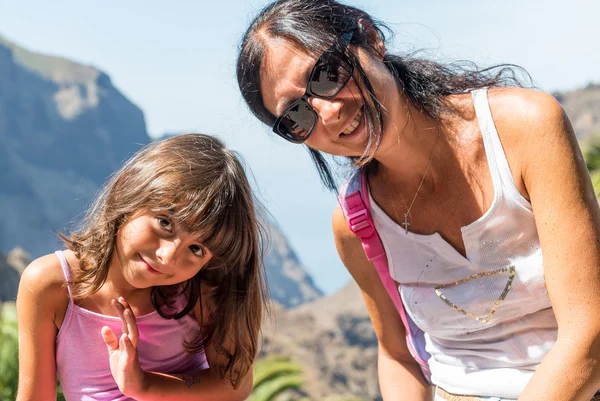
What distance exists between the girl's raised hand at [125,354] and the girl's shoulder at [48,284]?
172mm

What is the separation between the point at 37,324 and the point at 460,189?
4.60 feet

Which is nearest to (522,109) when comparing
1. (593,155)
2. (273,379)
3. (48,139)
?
(273,379)

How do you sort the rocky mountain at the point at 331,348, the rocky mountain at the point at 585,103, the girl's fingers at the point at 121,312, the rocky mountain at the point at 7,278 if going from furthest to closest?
1. the rocky mountain at the point at 585,103
2. the rocky mountain at the point at 7,278
3. the rocky mountain at the point at 331,348
4. the girl's fingers at the point at 121,312

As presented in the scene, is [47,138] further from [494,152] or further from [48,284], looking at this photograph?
[494,152]

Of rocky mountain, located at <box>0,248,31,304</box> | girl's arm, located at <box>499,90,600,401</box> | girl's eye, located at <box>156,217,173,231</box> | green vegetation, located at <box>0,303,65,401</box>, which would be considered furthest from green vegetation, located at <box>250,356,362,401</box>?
rocky mountain, located at <box>0,248,31,304</box>

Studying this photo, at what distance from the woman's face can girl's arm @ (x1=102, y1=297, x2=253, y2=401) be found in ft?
2.83

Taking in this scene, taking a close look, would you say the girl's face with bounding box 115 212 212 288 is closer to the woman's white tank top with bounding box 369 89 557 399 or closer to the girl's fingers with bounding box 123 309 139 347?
the girl's fingers with bounding box 123 309 139 347

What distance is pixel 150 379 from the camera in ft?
7.35

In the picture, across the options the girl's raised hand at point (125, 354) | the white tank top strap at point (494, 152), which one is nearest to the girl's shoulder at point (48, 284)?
the girl's raised hand at point (125, 354)

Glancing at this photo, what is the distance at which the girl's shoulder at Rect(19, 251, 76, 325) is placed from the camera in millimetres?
2178

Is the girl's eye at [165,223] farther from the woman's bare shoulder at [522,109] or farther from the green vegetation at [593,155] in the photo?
the green vegetation at [593,155]

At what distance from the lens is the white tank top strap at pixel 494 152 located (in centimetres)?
177

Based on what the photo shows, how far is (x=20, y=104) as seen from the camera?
344 ft

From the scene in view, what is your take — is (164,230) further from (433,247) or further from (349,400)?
(349,400)
